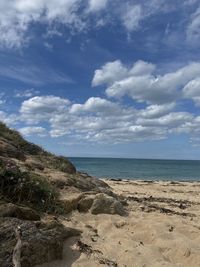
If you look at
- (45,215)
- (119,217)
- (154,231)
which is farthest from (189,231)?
(45,215)

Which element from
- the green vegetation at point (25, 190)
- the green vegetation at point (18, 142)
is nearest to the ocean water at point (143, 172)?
the green vegetation at point (18, 142)

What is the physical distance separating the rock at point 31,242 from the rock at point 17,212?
0.29m

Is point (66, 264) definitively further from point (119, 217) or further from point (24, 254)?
point (119, 217)

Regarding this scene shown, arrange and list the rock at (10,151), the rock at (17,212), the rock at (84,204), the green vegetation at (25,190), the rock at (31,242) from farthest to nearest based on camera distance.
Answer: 1. the rock at (10,151)
2. the rock at (84,204)
3. the green vegetation at (25,190)
4. the rock at (17,212)
5. the rock at (31,242)

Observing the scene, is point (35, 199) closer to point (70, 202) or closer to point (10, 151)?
point (70, 202)

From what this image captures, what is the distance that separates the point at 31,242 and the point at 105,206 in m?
3.26

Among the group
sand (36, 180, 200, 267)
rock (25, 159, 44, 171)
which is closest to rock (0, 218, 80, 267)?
sand (36, 180, 200, 267)

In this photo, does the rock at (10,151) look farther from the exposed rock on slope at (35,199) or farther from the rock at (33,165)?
the rock at (33,165)

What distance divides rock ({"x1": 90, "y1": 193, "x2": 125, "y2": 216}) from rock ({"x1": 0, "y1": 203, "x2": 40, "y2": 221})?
2.12 metres

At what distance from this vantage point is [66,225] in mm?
8180

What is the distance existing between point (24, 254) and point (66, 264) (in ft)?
2.44

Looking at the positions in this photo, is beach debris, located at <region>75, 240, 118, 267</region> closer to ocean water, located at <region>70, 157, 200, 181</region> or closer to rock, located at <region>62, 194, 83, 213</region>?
rock, located at <region>62, 194, 83, 213</region>

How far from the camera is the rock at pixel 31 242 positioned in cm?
609

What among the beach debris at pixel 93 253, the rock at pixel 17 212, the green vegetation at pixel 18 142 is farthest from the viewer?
the green vegetation at pixel 18 142
